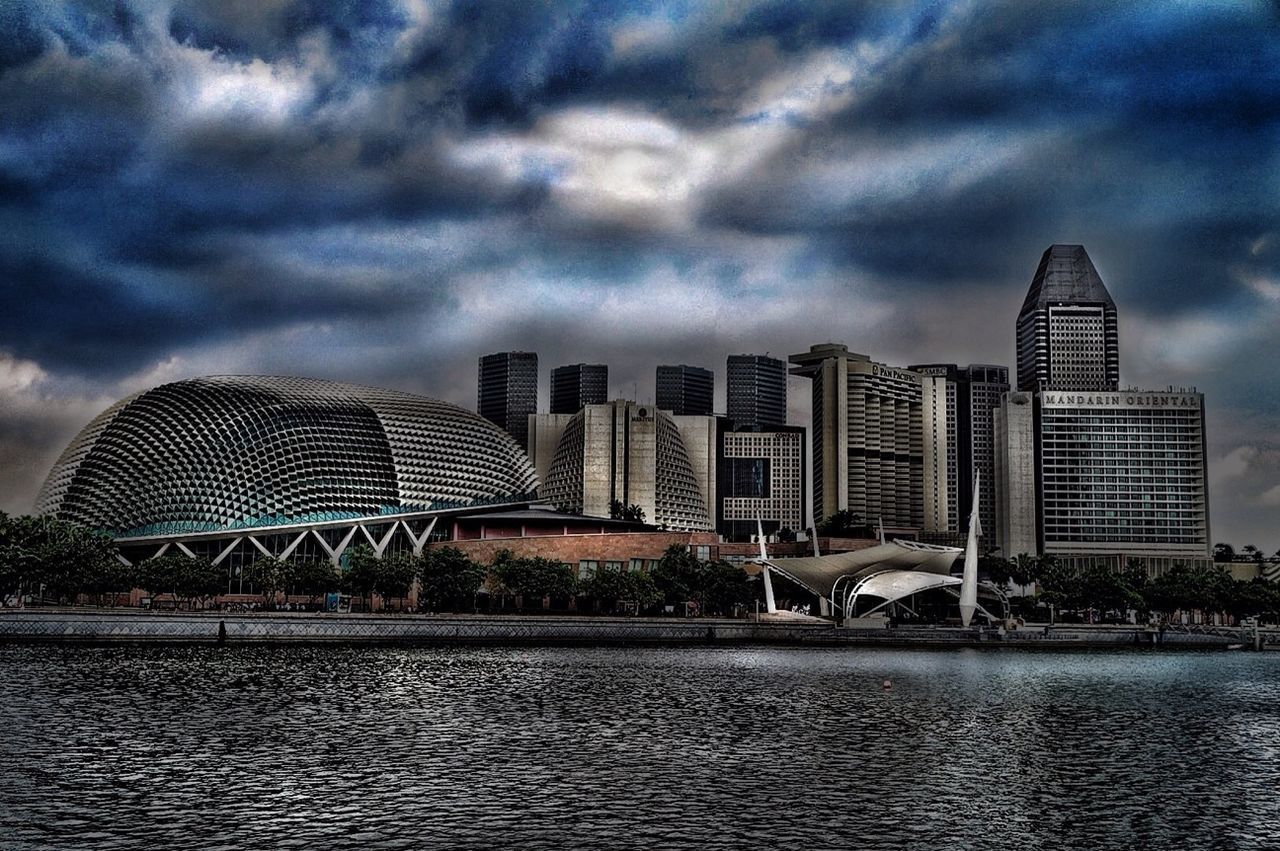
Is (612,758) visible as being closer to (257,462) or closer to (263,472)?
(263,472)

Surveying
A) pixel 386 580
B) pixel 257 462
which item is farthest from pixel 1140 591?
pixel 257 462

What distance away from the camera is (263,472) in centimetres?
14300

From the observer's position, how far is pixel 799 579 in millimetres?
121062

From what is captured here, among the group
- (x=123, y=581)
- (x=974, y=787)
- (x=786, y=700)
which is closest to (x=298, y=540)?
(x=123, y=581)

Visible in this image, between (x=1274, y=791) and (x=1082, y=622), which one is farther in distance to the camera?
(x=1082, y=622)

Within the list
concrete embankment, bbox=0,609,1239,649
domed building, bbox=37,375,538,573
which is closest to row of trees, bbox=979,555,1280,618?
concrete embankment, bbox=0,609,1239,649

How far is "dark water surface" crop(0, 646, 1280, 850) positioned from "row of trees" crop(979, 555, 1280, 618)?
60.7 meters

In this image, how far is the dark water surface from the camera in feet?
92.2

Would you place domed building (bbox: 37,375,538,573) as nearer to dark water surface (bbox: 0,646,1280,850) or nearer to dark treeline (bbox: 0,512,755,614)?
dark treeline (bbox: 0,512,755,614)

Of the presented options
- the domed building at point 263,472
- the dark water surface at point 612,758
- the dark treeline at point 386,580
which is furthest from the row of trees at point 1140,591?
the domed building at point 263,472

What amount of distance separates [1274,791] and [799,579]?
86.5 metres

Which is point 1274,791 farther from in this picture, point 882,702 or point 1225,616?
point 1225,616

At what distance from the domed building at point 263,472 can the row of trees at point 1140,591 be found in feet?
208

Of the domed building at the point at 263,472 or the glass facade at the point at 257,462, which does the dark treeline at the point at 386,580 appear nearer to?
the domed building at the point at 263,472
